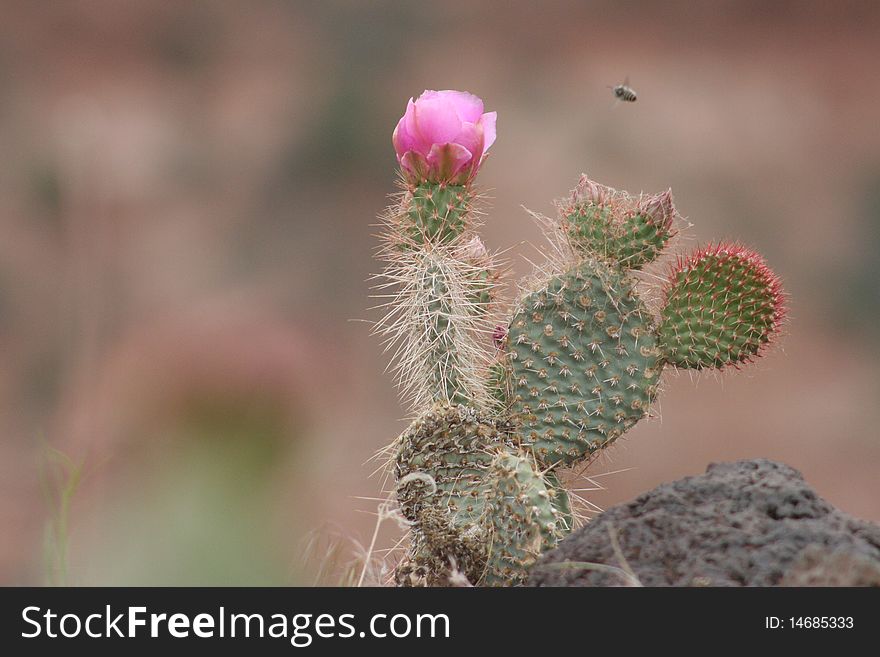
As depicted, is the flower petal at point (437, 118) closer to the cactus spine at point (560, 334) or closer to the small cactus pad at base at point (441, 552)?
the cactus spine at point (560, 334)

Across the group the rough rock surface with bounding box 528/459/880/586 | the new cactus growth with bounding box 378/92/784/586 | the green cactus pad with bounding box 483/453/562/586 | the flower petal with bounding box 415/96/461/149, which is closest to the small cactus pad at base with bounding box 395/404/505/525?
the new cactus growth with bounding box 378/92/784/586

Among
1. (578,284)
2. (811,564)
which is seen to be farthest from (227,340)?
(578,284)

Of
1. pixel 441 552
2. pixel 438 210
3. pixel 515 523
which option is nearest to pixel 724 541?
pixel 515 523

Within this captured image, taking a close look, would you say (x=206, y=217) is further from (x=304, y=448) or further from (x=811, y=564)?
(x=304, y=448)

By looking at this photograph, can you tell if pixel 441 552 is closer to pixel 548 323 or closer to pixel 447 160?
pixel 548 323

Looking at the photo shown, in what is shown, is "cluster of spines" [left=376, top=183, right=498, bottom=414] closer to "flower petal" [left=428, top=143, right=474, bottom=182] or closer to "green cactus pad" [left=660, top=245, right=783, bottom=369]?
"flower petal" [left=428, top=143, right=474, bottom=182]

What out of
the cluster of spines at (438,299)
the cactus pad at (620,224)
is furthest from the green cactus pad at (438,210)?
the cactus pad at (620,224)
